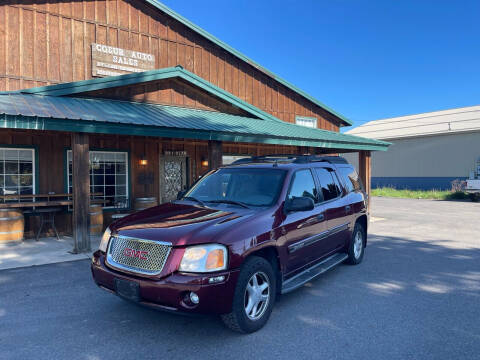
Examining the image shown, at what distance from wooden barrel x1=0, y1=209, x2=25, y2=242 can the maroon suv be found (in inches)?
222

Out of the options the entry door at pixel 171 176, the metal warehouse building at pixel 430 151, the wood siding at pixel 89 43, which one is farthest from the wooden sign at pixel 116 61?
the metal warehouse building at pixel 430 151

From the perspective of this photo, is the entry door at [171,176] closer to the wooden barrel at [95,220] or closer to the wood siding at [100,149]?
the wood siding at [100,149]

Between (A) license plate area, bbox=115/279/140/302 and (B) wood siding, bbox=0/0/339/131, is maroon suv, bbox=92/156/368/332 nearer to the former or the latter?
(A) license plate area, bbox=115/279/140/302

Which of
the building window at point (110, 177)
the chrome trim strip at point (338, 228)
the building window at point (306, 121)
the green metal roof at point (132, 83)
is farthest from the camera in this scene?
the building window at point (306, 121)

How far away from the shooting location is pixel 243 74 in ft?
49.9

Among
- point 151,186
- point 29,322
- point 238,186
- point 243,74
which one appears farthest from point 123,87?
point 29,322

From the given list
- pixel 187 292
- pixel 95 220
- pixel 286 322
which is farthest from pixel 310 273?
pixel 95 220

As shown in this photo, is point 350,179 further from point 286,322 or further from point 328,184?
point 286,322

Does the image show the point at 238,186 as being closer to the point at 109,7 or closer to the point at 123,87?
the point at 123,87

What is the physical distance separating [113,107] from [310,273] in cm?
702

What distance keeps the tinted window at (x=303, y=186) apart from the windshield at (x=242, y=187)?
21cm

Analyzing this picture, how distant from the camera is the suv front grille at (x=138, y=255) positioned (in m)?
3.44

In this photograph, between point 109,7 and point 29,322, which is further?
point 109,7

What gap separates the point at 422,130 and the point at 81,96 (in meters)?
29.0
